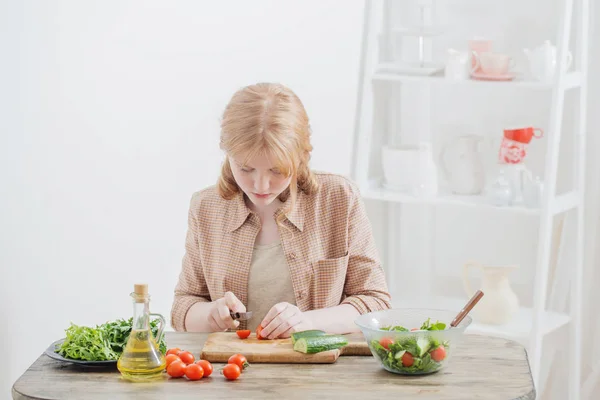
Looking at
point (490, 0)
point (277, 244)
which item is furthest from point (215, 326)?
point (490, 0)

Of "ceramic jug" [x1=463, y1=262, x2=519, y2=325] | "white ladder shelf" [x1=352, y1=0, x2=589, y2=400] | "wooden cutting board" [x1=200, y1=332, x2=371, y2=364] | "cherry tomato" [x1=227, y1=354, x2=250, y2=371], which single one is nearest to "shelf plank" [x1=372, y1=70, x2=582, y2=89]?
"white ladder shelf" [x1=352, y1=0, x2=589, y2=400]

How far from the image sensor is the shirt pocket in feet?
8.75

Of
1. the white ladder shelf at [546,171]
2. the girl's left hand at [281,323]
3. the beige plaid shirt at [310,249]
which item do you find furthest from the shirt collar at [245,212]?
the white ladder shelf at [546,171]

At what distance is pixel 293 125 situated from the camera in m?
2.49

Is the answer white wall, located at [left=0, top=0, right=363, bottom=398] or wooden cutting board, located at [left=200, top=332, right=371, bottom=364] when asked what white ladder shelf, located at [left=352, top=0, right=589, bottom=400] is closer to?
white wall, located at [left=0, top=0, right=363, bottom=398]

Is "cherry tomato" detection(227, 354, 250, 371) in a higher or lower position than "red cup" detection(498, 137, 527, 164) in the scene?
lower

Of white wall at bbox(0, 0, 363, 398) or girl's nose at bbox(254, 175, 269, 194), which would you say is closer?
girl's nose at bbox(254, 175, 269, 194)

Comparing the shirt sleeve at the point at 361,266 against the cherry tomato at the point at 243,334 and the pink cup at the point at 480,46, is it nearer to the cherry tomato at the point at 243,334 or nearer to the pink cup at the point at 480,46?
the cherry tomato at the point at 243,334

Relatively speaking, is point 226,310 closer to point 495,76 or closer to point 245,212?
point 245,212

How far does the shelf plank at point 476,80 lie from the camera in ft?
11.0

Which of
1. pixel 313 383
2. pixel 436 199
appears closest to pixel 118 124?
pixel 436 199

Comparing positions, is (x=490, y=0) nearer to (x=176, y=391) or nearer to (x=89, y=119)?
(x=89, y=119)

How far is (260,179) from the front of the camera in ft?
8.00

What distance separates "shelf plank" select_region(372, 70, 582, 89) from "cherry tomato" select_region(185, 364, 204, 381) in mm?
1796
